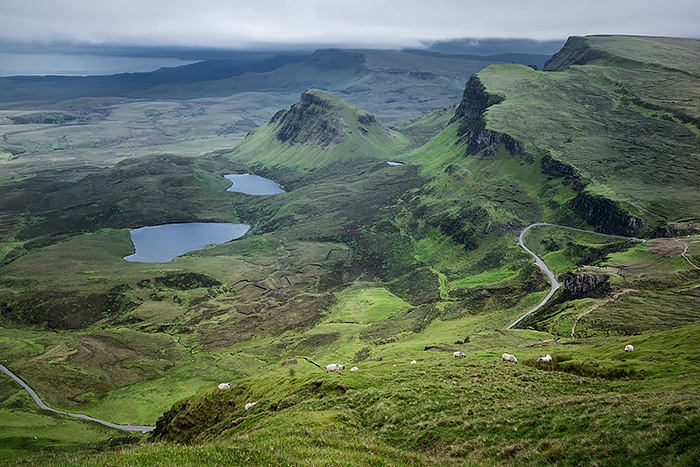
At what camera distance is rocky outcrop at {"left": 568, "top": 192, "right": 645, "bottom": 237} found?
468 ft

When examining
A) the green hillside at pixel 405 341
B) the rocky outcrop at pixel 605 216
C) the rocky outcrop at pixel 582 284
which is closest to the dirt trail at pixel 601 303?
the green hillside at pixel 405 341

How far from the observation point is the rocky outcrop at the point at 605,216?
143 meters

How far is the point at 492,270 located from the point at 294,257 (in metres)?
94.5

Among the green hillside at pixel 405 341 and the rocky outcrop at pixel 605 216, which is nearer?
the green hillside at pixel 405 341

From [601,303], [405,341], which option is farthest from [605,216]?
[405,341]

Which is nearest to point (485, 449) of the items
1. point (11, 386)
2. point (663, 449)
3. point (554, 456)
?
point (554, 456)

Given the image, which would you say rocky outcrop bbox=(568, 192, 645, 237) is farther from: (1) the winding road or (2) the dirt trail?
(2) the dirt trail

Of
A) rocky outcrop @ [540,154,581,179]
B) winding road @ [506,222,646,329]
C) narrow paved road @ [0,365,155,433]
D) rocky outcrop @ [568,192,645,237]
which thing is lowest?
narrow paved road @ [0,365,155,433]

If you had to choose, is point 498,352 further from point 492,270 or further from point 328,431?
point 492,270

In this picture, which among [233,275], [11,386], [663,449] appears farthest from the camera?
[233,275]

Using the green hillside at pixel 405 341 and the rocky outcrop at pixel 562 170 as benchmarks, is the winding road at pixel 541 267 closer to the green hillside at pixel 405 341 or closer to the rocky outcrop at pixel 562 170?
the green hillside at pixel 405 341

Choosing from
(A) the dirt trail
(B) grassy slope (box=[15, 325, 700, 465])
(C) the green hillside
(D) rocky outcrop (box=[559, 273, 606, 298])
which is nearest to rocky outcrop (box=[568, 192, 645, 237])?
(C) the green hillside

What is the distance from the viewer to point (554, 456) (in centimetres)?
2172

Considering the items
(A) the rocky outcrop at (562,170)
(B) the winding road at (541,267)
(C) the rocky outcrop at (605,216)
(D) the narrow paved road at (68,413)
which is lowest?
(D) the narrow paved road at (68,413)
